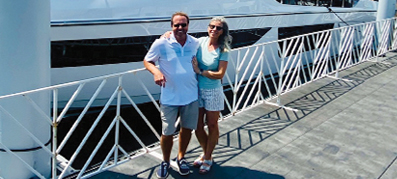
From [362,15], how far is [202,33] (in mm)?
6629

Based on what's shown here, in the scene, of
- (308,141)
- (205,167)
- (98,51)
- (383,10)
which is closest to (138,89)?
(98,51)

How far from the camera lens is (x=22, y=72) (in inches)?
112

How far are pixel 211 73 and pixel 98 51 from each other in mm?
3249

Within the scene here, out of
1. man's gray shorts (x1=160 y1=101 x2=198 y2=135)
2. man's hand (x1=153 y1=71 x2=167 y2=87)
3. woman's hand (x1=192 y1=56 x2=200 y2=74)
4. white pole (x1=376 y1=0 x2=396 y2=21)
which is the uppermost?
white pole (x1=376 y1=0 x2=396 y2=21)

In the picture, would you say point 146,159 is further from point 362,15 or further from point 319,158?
point 362,15

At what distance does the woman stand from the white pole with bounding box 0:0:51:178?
1.13 metres

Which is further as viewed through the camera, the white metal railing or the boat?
the boat

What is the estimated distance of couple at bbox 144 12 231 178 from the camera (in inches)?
116

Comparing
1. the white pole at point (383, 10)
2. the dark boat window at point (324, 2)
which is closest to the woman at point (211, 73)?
the dark boat window at point (324, 2)

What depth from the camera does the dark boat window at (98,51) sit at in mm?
5707

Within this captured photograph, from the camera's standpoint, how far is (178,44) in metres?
2.97

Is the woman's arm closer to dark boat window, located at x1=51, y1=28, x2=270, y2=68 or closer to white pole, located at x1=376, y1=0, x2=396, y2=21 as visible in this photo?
dark boat window, located at x1=51, y1=28, x2=270, y2=68

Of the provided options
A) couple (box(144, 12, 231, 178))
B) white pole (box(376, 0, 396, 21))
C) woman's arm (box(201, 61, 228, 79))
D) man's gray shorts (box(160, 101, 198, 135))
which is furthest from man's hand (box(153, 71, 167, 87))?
white pole (box(376, 0, 396, 21))

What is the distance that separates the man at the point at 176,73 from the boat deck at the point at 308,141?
56 cm
